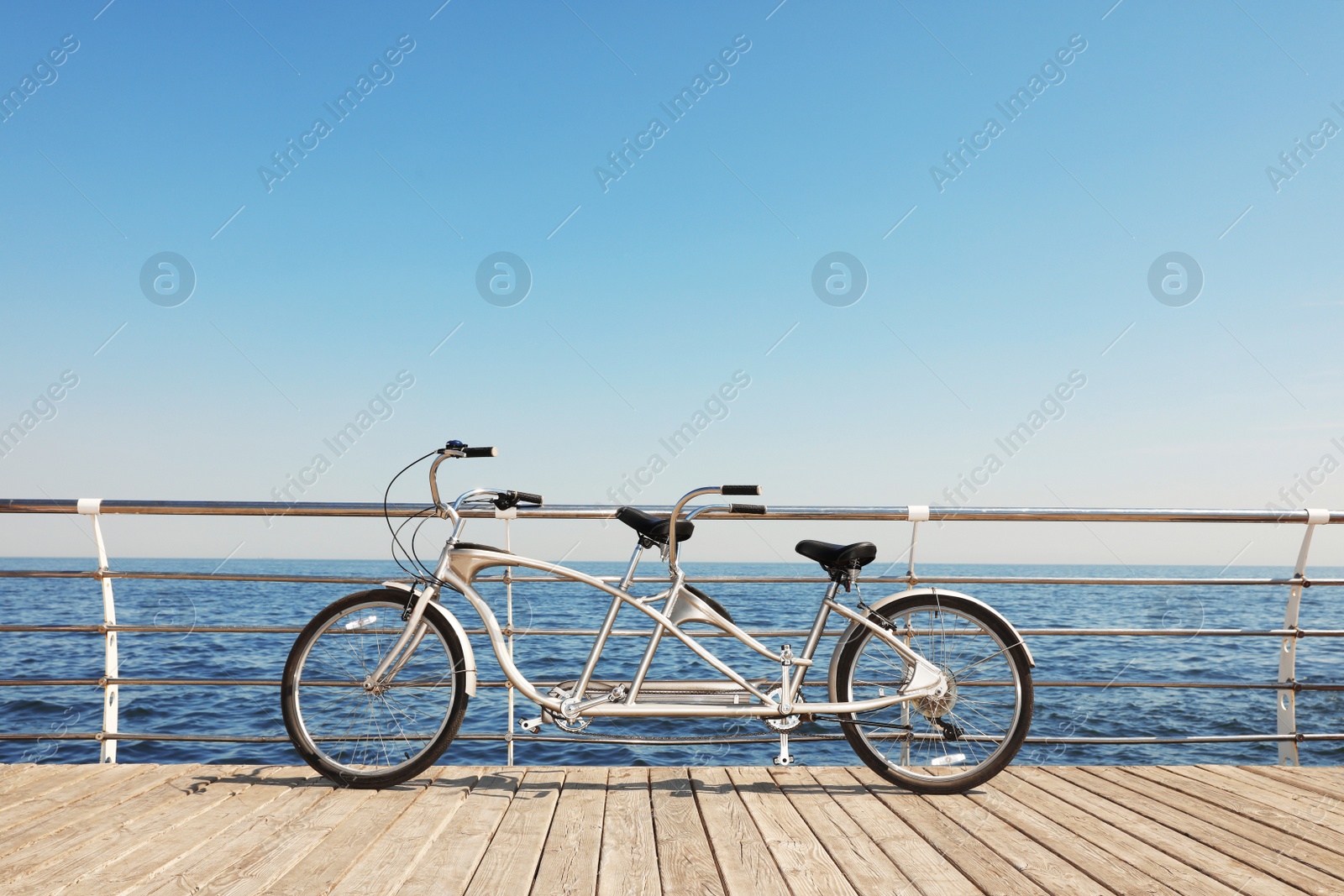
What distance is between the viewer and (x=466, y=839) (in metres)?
2.16

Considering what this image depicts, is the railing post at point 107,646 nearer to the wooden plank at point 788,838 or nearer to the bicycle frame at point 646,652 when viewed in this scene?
the bicycle frame at point 646,652

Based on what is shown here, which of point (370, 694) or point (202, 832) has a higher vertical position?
point (370, 694)

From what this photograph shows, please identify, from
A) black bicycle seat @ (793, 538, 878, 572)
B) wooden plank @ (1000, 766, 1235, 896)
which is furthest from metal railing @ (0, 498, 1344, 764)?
black bicycle seat @ (793, 538, 878, 572)

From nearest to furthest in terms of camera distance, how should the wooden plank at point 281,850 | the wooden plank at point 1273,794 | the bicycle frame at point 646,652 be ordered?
1. the wooden plank at point 281,850
2. the wooden plank at point 1273,794
3. the bicycle frame at point 646,652

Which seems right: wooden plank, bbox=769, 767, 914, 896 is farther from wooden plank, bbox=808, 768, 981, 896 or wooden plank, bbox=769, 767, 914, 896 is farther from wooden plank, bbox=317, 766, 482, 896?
wooden plank, bbox=317, 766, 482, 896

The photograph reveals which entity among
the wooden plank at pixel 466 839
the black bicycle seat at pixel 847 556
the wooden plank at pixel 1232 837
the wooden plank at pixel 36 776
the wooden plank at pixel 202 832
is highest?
the black bicycle seat at pixel 847 556

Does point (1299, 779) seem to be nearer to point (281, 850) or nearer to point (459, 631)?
point (459, 631)

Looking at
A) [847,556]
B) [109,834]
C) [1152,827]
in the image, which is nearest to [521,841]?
[109,834]

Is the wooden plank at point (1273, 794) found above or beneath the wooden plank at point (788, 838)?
above

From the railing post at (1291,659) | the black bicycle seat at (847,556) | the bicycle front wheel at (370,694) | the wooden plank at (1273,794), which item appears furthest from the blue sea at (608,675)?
the railing post at (1291,659)

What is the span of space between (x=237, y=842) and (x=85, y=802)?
72 cm

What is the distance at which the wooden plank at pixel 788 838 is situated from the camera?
1865 millimetres

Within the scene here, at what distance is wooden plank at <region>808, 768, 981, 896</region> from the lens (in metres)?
1.87

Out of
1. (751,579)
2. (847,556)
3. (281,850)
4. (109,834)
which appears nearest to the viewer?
(281,850)
